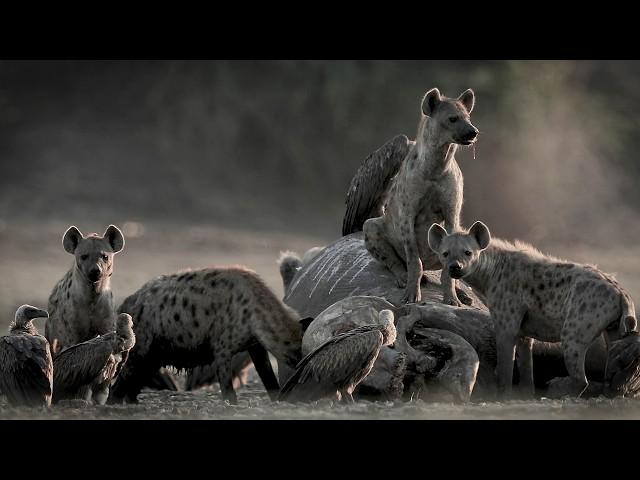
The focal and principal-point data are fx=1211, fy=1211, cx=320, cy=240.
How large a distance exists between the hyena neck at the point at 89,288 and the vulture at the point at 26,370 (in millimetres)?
773

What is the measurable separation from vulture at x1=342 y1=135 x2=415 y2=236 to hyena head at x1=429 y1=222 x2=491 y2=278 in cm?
254

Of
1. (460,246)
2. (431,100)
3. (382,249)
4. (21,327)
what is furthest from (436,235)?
(21,327)

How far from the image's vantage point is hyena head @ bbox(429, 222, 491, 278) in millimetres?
9227

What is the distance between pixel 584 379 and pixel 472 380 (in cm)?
81

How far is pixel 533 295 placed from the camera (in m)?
9.16

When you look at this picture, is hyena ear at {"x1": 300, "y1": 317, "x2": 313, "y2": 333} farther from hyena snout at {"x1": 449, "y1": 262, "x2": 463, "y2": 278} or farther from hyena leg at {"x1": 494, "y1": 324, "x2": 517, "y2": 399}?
hyena leg at {"x1": 494, "y1": 324, "x2": 517, "y2": 399}

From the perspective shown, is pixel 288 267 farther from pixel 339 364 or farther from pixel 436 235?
pixel 339 364

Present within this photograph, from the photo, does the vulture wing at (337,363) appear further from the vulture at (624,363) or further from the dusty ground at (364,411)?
the vulture at (624,363)

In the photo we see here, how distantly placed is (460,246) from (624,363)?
1488 mm

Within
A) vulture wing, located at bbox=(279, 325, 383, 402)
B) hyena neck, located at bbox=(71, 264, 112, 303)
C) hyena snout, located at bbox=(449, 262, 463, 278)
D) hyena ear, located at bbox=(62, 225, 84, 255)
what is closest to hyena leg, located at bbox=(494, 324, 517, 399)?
hyena snout, located at bbox=(449, 262, 463, 278)

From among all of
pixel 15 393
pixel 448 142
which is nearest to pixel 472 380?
pixel 448 142

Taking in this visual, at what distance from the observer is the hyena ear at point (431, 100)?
9719 millimetres

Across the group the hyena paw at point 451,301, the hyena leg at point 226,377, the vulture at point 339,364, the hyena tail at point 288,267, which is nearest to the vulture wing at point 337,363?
the vulture at point 339,364

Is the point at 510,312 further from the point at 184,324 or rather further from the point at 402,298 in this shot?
the point at 184,324
